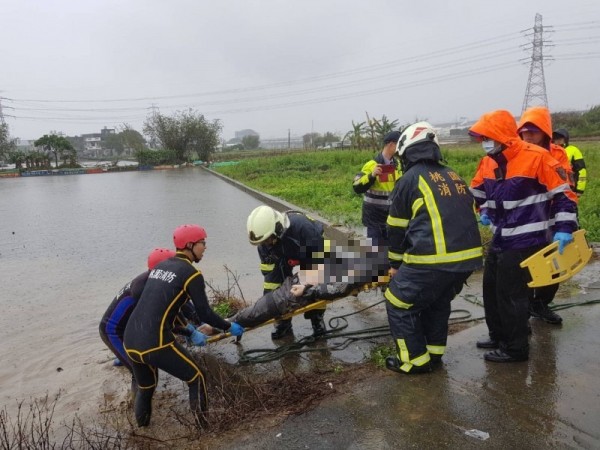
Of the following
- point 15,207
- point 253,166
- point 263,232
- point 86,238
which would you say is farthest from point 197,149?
point 263,232

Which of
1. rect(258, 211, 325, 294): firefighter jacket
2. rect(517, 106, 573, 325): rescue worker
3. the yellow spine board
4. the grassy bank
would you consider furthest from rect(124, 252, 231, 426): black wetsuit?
the grassy bank

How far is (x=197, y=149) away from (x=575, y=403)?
148 ft

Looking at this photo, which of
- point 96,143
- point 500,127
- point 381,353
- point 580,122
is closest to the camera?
point 500,127

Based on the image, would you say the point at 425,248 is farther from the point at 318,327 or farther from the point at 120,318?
the point at 120,318

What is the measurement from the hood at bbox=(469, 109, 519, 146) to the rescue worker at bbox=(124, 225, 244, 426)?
7.08 feet

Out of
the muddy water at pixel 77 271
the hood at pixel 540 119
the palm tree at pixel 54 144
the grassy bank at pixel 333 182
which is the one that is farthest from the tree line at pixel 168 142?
the hood at pixel 540 119

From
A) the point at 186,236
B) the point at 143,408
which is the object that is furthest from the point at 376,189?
the point at 143,408

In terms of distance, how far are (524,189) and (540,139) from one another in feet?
3.79

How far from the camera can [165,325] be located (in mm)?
3125

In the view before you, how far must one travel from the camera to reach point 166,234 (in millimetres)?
10320

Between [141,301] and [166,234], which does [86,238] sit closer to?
[166,234]

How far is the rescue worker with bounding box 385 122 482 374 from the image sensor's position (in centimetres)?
314

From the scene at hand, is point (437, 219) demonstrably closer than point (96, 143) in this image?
Yes

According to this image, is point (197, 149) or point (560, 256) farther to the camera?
point (197, 149)
